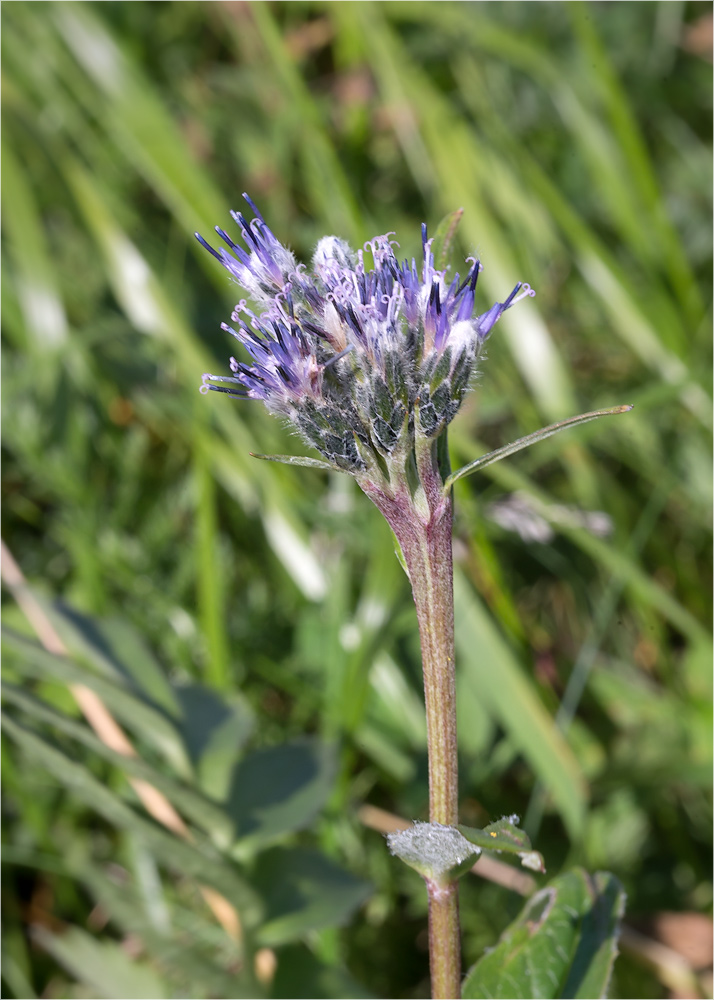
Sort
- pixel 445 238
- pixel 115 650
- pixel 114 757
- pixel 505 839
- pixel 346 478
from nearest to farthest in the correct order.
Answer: pixel 505 839
pixel 445 238
pixel 114 757
pixel 115 650
pixel 346 478

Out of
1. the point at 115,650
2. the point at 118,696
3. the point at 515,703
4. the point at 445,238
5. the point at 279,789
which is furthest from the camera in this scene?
the point at 515,703

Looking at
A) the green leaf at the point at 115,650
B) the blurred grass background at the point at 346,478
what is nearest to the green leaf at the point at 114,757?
the green leaf at the point at 115,650

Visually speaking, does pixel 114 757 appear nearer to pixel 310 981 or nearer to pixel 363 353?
pixel 310 981

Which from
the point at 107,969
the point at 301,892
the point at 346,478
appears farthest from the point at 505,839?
the point at 346,478

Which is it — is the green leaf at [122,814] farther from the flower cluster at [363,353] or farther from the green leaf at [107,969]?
the flower cluster at [363,353]

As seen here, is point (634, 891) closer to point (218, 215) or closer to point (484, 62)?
point (218, 215)

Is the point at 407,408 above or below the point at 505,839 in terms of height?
above

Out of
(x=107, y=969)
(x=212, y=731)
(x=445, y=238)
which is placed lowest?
(x=107, y=969)

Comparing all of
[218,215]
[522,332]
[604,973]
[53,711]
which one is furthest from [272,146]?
[604,973]
